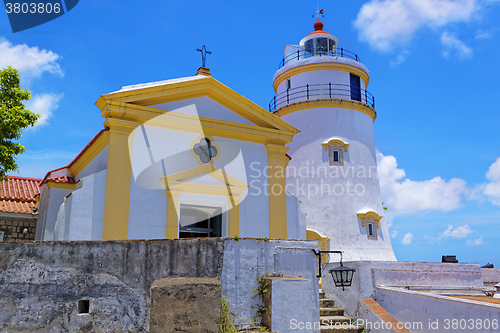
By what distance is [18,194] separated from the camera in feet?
52.5

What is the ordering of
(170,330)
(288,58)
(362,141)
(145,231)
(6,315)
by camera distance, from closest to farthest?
(170,330) < (6,315) < (145,231) < (362,141) < (288,58)

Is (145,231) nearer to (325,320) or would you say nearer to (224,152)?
(224,152)

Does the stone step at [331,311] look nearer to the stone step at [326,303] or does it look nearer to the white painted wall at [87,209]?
the stone step at [326,303]

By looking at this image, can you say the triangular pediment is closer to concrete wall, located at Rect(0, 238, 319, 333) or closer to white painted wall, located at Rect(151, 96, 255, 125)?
white painted wall, located at Rect(151, 96, 255, 125)

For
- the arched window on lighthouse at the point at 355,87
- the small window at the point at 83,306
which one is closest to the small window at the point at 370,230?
the arched window on lighthouse at the point at 355,87

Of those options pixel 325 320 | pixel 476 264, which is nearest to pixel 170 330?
pixel 325 320

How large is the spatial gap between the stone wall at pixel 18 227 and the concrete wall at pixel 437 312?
37.3 feet

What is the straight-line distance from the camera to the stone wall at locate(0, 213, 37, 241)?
14.4 meters

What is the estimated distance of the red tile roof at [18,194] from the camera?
14773mm

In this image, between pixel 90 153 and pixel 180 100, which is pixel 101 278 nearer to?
pixel 180 100

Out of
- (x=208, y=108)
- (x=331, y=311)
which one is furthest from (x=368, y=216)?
(x=208, y=108)

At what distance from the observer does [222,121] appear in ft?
41.0

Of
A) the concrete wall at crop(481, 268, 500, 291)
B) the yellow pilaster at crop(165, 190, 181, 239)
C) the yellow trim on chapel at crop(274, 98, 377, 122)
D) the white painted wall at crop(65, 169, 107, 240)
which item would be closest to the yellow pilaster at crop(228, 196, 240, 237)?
the yellow pilaster at crop(165, 190, 181, 239)

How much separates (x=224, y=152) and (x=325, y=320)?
207 inches
